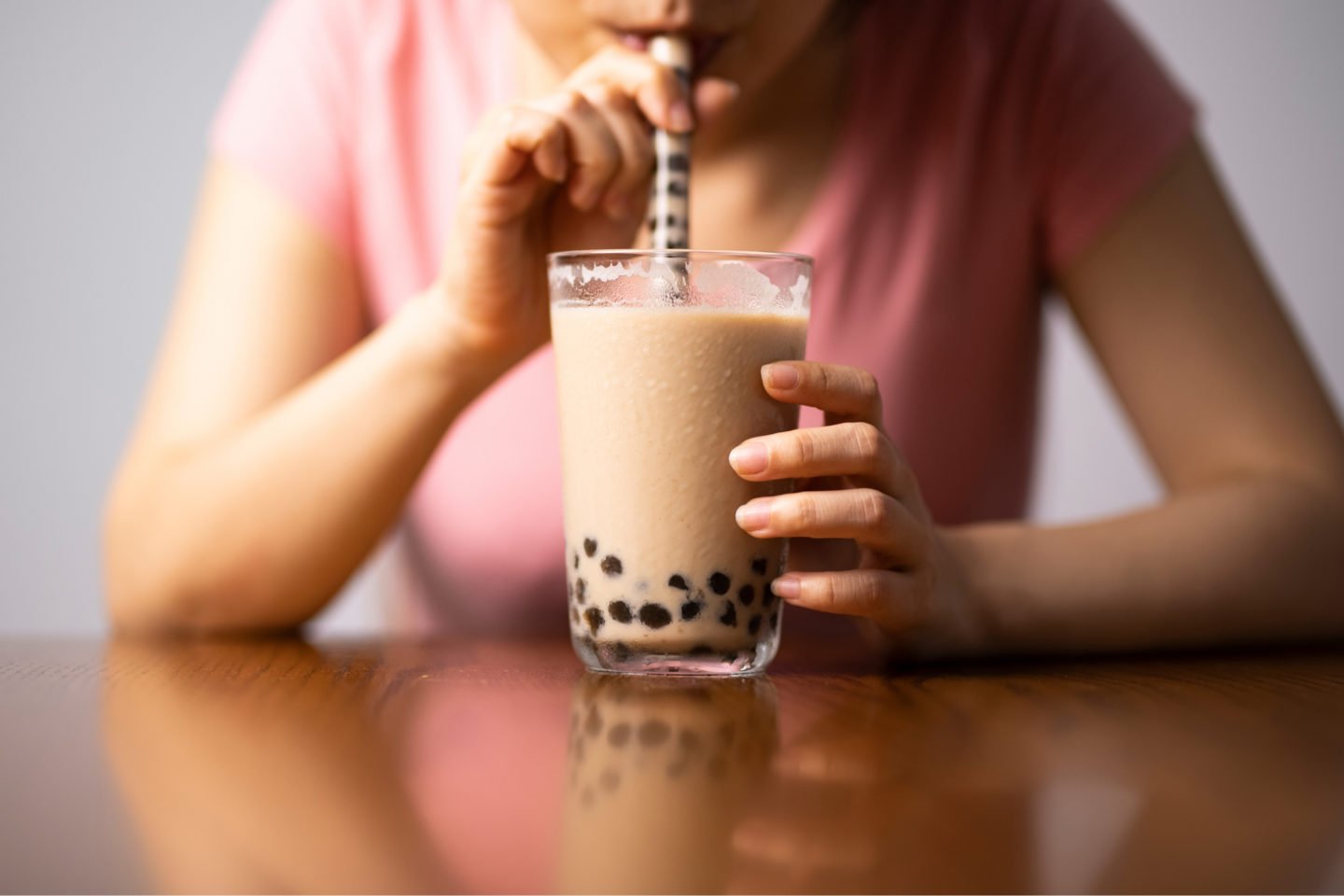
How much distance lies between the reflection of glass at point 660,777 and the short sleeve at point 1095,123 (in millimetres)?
735

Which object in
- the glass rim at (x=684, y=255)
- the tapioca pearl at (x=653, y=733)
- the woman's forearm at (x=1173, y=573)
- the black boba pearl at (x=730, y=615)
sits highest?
the glass rim at (x=684, y=255)

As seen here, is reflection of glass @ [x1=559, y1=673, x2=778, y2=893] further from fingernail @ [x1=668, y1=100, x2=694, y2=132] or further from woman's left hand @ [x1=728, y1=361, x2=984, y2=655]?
fingernail @ [x1=668, y1=100, x2=694, y2=132]

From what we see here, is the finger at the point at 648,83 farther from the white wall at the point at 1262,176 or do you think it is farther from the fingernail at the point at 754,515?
the white wall at the point at 1262,176

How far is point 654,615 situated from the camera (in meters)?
0.71

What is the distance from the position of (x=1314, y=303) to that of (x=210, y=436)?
87.9 inches

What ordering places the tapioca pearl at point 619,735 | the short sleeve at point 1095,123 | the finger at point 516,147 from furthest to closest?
1. the short sleeve at point 1095,123
2. the finger at point 516,147
3. the tapioca pearl at point 619,735

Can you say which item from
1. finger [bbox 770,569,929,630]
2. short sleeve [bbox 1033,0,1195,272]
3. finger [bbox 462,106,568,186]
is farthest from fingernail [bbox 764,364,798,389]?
short sleeve [bbox 1033,0,1195,272]

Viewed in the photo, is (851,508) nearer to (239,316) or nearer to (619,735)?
(619,735)

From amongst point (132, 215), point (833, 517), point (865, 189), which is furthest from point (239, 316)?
point (132, 215)

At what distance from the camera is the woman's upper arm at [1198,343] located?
1.12m

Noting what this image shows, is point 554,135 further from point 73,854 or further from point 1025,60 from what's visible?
point 1025,60

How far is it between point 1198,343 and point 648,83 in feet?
1.94

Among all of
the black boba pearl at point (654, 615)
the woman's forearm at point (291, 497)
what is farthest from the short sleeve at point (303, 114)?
the black boba pearl at point (654, 615)

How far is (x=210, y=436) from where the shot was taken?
3.81 ft
